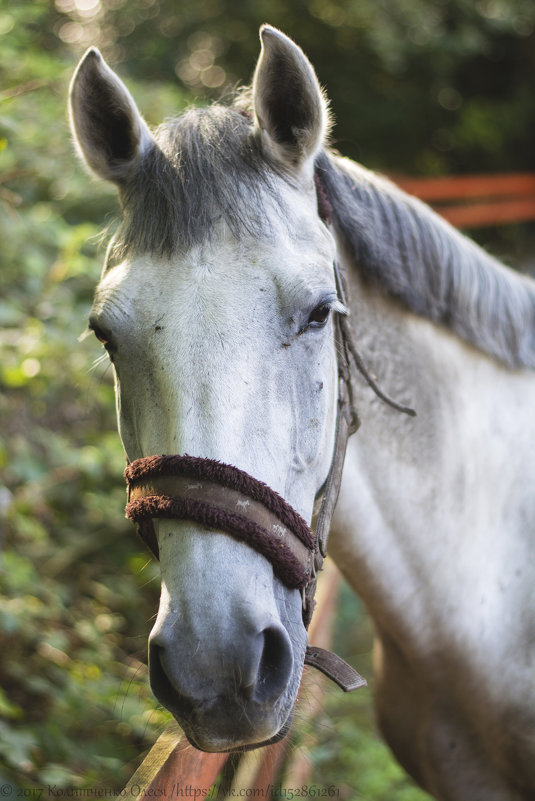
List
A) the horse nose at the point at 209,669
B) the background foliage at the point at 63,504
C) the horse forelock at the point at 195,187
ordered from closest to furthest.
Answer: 1. the horse nose at the point at 209,669
2. the horse forelock at the point at 195,187
3. the background foliage at the point at 63,504

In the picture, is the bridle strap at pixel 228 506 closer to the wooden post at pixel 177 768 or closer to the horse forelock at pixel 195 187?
the wooden post at pixel 177 768

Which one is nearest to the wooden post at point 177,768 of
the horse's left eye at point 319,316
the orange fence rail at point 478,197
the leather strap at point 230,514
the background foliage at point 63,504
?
the background foliage at point 63,504

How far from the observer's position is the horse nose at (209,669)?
3.89 feet

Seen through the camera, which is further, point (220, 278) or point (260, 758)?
point (260, 758)

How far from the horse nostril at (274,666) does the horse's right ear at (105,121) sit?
4.09ft

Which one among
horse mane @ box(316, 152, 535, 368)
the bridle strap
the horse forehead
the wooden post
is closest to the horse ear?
horse mane @ box(316, 152, 535, 368)

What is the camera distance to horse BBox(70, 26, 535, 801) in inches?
50.3

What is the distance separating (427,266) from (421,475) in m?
0.68

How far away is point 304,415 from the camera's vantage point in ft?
4.98

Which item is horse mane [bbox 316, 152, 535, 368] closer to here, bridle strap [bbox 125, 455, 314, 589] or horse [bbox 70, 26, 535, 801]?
horse [bbox 70, 26, 535, 801]

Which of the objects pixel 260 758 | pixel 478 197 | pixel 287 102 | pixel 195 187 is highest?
pixel 287 102

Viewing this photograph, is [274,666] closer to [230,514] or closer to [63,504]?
[230,514]


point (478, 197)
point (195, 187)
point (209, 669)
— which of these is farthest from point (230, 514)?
point (478, 197)

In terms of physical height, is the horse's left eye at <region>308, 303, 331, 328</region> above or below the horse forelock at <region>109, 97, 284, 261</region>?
below
